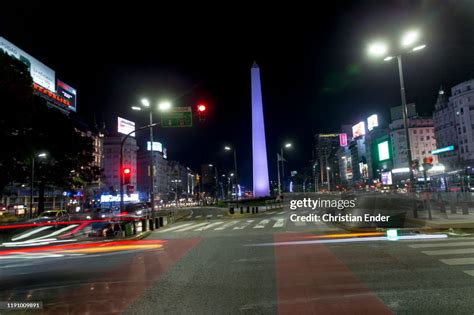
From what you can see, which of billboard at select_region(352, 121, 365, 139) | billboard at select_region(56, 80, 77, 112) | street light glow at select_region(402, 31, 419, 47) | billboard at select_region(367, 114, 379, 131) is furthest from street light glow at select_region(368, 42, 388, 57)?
billboard at select_region(352, 121, 365, 139)

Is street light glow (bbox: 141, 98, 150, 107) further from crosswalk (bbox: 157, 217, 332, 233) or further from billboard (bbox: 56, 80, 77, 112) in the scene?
billboard (bbox: 56, 80, 77, 112)

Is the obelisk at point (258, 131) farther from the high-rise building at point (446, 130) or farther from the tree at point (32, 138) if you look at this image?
the high-rise building at point (446, 130)

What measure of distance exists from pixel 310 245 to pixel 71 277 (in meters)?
7.88

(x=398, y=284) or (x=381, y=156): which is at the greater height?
(x=381, y=156)

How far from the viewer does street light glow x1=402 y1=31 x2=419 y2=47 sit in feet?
50.6

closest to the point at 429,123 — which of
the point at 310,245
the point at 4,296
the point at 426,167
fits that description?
the point at 426,167

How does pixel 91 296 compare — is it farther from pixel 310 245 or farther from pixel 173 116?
pixel 173 116

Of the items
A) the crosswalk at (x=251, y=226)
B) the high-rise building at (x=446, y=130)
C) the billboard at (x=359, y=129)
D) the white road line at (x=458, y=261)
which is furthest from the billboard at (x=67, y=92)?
the high-rise building at (x=446, y=130)

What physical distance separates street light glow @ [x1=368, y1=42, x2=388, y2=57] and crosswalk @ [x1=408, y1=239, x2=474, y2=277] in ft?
30.5

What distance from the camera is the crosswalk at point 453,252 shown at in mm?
8445

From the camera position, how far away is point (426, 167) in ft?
60.5

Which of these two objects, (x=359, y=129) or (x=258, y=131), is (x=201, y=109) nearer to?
(x=258, y=131)

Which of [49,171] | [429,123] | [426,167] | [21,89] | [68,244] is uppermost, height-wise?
[429,123]

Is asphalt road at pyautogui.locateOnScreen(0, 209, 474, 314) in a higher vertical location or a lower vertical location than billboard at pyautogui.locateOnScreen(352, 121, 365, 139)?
lower
